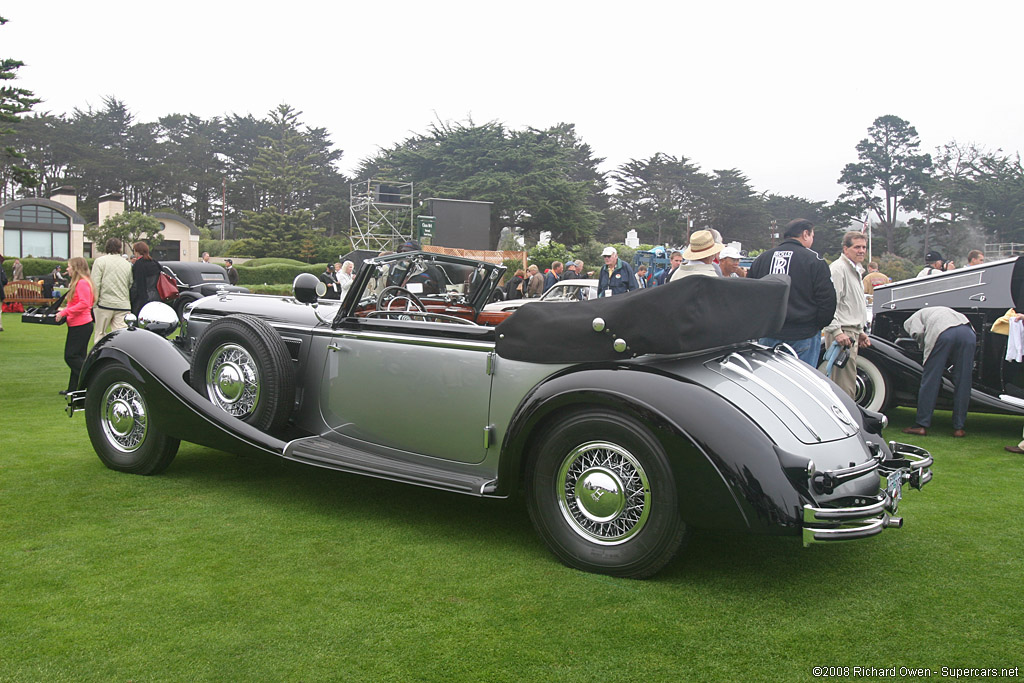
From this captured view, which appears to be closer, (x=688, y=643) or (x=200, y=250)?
(x=688, y=643)

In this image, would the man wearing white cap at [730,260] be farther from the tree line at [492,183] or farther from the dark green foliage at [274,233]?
the dark green foliage at [274,233]

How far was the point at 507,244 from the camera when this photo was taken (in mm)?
43906

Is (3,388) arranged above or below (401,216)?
below

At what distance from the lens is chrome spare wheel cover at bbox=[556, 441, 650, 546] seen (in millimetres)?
3396

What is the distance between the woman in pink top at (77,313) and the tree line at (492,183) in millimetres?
41630

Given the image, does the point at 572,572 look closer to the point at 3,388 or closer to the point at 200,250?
the point at 3,388

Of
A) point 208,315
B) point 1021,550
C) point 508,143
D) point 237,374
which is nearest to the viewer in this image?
point 1021,550

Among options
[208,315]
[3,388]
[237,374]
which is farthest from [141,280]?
[237,374]

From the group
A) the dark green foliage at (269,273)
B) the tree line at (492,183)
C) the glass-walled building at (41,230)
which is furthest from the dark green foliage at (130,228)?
the tree line at (492,183)

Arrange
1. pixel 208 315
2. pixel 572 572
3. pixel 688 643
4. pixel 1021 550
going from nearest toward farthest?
pixel 688 643
pixel 572 572
pixel 1021 550
pixel 208 315

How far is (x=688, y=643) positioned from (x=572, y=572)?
80 centimetres

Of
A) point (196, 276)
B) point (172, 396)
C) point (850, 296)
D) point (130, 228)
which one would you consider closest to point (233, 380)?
point (172, 396)

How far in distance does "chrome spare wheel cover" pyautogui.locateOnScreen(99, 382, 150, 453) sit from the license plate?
14.5 feet

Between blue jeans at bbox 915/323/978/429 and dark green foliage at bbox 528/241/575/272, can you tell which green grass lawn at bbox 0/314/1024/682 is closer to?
blue jeans at bbox 915/323/978/429
